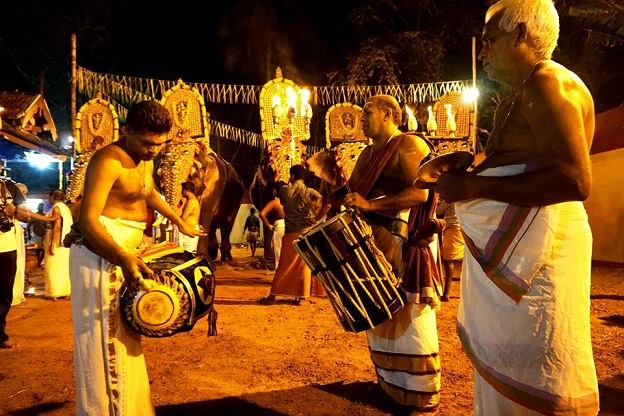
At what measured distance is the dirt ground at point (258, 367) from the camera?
157 inches

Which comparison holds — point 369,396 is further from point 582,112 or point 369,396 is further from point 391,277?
point 582,112

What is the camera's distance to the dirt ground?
4.00 m

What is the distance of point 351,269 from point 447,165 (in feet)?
4.04

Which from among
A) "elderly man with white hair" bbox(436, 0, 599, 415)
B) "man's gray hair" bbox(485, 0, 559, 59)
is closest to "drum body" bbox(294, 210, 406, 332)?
"elderly man with white hair" bbox(436, 0, 599, 415)

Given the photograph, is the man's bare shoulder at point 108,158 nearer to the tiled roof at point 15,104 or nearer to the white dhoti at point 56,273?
the white dhoti at point 56,273

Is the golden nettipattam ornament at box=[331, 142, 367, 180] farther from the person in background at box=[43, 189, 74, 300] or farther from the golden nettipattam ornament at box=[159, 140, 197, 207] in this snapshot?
the person in background at box=[43, 189, 74, 300]

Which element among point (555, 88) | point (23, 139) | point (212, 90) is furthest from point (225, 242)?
point (555, 88)

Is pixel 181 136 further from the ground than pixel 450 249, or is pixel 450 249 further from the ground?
pixel 181 136

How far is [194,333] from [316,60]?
18876 mm

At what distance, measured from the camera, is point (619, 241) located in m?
13.7

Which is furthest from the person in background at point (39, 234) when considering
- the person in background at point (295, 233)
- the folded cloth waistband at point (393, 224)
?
the folded cloth waistband at point (393, 224)

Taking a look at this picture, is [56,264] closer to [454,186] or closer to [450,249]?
[450,249]

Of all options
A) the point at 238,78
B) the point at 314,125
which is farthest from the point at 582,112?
the point at 238,78

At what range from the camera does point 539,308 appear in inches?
72.9
